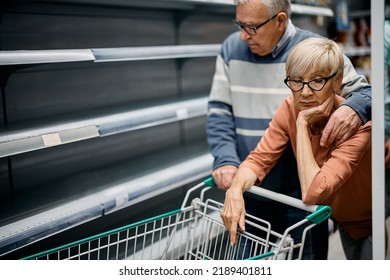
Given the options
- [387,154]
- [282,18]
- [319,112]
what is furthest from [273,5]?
[387,154]

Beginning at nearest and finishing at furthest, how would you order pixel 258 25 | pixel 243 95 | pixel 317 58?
pixel 317 58 < pixel 258 25 < pixel 243 95

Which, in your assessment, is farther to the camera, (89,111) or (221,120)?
(89,111)

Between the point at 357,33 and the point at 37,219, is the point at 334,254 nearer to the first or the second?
the point at 37,219

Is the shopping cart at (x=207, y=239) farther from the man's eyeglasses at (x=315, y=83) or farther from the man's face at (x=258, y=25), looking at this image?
the man's face at (x=258, y=25)

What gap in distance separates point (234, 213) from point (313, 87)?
532mm

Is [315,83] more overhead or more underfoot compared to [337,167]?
more overhead

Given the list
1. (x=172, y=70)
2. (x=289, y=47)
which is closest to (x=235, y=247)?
(x=289, y=47)

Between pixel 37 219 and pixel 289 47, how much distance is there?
1217mm

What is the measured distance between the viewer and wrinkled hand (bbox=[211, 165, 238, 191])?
1732 millimetres

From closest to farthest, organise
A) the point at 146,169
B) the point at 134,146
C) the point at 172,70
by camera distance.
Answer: the point at 146,169
the point at 134,146
the point at 172,70

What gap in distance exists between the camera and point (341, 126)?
1480 mm

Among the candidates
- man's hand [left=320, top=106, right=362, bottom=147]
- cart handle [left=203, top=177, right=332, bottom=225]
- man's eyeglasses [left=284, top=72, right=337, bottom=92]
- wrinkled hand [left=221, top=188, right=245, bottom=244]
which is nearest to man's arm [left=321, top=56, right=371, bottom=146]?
man's hand [left=320, top=106, right=362, bottom=147]

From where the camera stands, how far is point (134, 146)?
2797 millimetres

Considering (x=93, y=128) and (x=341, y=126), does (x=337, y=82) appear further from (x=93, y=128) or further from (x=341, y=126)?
(x=93, y=128)
